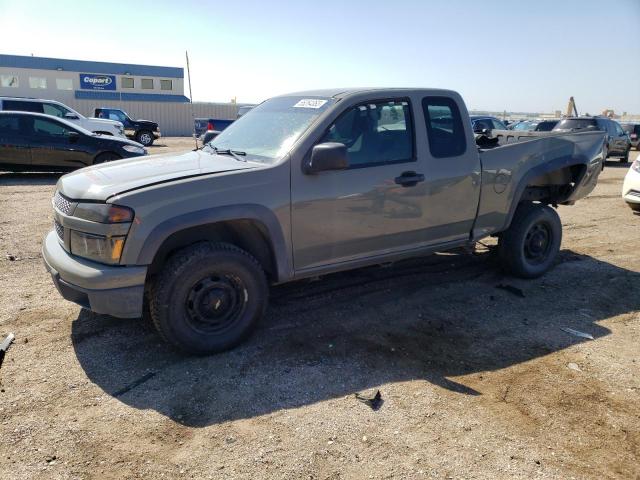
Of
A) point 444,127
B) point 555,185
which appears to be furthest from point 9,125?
point 555,185

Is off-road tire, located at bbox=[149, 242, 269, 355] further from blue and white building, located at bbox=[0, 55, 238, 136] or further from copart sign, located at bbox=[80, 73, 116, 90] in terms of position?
copart sign, located at bbox=[80, 73, 116, 90]

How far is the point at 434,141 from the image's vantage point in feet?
14.8

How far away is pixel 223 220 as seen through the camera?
3.54 metres

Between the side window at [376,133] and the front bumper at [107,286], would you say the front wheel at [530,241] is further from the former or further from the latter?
the front bumper at [107,286]

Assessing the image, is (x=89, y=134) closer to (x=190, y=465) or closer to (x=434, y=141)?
(x=434, y=141)

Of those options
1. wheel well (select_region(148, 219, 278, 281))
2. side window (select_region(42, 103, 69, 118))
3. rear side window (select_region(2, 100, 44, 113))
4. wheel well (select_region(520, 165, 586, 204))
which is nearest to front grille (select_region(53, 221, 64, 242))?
wheel well (select_region(148, 219, 278, 281))

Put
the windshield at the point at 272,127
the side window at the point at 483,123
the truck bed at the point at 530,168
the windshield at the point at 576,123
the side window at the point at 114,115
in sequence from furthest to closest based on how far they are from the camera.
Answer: the side window at the point at 114,115 → the side window at the point at 483,123 → the windshield at the point at 576,123 → the truck bed at the point at 530,168 → the windshield at the point at 272,127

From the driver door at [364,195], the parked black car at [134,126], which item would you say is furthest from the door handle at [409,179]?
the parked black car at [134,126]

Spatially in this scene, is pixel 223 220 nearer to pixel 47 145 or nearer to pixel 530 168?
pixel 530 168

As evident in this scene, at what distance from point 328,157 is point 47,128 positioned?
33.7ft

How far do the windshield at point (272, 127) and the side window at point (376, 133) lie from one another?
8.9 inches

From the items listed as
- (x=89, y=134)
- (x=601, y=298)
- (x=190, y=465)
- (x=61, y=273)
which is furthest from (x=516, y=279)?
(x=89, y=134)

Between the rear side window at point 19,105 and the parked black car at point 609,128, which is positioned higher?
the rear side window at point 19,105

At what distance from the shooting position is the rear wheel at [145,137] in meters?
24.8
